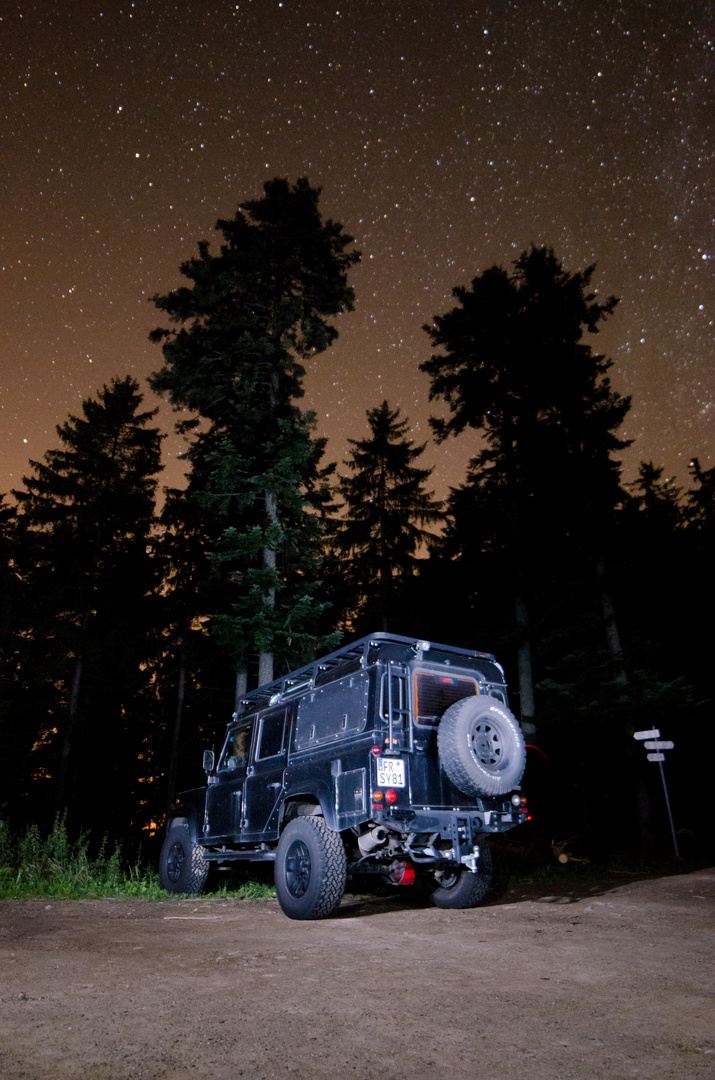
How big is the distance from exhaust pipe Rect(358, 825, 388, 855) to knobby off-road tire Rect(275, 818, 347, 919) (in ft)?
0.71

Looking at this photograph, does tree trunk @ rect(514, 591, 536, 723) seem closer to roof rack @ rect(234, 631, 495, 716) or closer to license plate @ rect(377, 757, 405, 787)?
roof rack @ rect(234, 631, 495, 716)

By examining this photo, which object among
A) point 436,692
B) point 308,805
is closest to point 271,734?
point 308,805

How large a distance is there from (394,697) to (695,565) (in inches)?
907

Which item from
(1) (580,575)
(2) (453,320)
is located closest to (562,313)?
(2) (453,320)

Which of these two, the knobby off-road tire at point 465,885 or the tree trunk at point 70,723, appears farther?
the tree trunk at point 70,723

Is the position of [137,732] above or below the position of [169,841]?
above

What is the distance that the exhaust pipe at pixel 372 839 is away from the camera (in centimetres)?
707

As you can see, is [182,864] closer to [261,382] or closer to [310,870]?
[310,870]

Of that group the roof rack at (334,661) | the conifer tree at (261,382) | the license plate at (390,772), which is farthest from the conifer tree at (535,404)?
the license plate at (390,772)

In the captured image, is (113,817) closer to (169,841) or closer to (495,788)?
(169,841)

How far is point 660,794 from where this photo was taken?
28.0 m

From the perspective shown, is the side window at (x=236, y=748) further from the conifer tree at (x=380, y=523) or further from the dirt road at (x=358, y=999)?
the conifer tree at (x=380, y=523)

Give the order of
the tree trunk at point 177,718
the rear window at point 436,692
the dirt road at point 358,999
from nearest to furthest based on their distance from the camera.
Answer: the dirt road at point 358,999, the rear window at point 436,692, the tree trunk at point 177,718

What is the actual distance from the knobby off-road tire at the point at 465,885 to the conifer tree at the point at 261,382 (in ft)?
25.3
